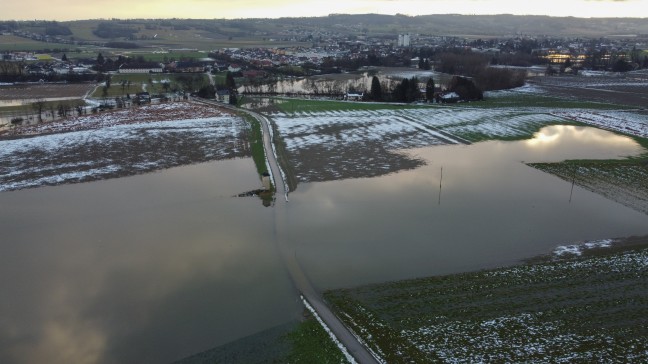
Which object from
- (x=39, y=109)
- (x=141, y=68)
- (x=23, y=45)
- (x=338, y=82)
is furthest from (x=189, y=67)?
(x=23, y=45)

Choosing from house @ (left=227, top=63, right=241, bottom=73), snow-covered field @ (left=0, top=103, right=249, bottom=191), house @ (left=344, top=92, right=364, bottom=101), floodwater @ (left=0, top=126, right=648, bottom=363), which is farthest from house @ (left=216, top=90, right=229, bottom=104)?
floodwater @ (left=0, top=126, right=648, bottom=363)

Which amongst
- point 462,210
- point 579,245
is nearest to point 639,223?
point 579,245

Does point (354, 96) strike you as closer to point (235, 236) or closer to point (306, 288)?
point (235, 236)

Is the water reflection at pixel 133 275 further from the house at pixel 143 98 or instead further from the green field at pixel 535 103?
the green field at pixel 535 103

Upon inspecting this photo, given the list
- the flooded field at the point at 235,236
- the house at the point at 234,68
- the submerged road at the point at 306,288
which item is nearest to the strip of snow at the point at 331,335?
the submerged road at the point at 306,288

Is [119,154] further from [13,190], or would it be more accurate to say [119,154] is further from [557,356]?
[557,356]

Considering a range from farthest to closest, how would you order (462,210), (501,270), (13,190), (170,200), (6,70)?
1. (6,70)
2. (13,190)
3. (170,200)
4. (462,210)
5. (501,270)

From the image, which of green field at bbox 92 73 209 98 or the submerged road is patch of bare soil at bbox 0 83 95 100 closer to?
green field at bbox 92 73 209 98
